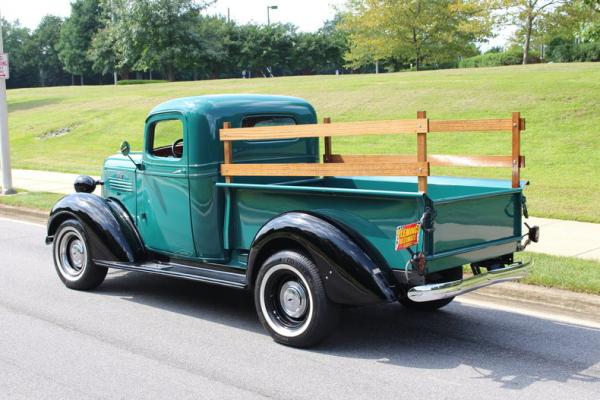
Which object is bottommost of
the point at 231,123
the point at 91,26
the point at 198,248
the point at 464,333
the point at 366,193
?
the point at 464,333

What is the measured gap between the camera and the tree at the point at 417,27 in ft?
155

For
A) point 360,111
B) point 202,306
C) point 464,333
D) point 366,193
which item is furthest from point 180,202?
point 360,111

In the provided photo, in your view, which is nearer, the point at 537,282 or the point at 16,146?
the point at 537,282

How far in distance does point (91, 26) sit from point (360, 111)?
7366 cm

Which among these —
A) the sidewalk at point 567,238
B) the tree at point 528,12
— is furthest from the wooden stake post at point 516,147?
the tree at point 528,12

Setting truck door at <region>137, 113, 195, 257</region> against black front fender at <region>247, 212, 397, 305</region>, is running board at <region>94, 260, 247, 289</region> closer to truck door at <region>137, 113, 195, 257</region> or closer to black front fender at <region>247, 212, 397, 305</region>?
truck door at <region>137, 113, 195, 257</region>

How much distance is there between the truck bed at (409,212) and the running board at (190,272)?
286 mm

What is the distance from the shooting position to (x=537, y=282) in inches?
274

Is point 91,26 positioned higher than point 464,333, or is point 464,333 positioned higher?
point 91,26

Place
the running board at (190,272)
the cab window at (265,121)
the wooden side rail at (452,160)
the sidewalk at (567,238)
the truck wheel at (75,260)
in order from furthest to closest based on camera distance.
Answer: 1. the sidewalk at (567,238)
2. the truck wheel at (75,260)
3. the cab window at (265,121)
4. the running board at (190,272)
5. the wooden side rail at (452,160)

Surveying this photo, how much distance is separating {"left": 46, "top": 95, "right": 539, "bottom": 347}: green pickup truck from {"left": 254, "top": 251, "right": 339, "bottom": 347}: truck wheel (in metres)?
0.01

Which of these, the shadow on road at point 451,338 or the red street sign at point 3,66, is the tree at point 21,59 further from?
the shadow on road at point 451,338

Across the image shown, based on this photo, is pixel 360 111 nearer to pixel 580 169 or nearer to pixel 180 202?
pixel 580 169

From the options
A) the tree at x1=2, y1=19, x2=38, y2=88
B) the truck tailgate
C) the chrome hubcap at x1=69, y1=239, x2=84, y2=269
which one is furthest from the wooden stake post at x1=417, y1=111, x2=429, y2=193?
the tree at x1=2, y1=19, x2=38, y2=88
